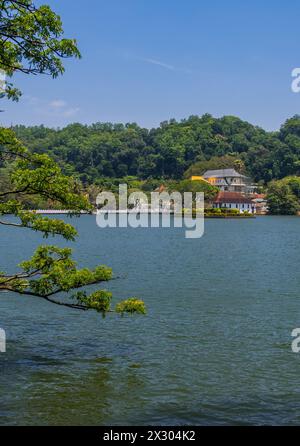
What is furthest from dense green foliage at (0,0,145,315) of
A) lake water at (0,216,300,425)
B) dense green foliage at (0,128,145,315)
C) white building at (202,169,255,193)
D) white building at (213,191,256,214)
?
white building at (202,169,255,193)

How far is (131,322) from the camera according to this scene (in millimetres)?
22359

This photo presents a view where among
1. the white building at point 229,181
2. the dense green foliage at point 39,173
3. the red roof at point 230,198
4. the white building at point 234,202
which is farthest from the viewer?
the white building at point 229,181

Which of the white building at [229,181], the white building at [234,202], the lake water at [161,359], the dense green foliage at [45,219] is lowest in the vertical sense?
the lake water at [161,359]

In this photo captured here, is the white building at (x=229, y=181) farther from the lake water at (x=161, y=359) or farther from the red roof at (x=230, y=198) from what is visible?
the lake water at (x=161, y=359)

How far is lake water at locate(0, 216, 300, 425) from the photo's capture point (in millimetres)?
13523

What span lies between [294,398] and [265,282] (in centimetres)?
1940

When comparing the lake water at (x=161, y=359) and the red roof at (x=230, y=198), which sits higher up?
the red roof at (x=230, y=198)

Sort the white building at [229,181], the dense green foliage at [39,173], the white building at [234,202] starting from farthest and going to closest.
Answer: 1. the white building at [229,181]
2. the white building at [234,202]
3. the dense green foliage at [39,173]

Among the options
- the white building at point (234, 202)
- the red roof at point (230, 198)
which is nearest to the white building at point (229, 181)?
the red roof at point (230, 198)

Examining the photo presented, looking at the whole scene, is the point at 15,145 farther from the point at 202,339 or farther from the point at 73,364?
the point at 202,339

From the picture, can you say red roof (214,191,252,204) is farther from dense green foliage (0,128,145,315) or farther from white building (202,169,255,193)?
dense green foliage (0,128,145,315)

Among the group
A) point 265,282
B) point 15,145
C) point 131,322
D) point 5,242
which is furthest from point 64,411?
point 5,242

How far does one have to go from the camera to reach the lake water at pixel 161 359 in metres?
13.5

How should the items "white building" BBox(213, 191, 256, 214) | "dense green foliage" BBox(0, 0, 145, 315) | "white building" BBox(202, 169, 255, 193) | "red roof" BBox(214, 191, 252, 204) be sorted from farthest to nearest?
"white building" BBox(202, 169, 255, 193)
"red roof" BBox(214, 191, 252, 204)
"white building" BBox(213, 191, 256, 214)
"dense green foliage" BBox(0, 0, 145, 315)
